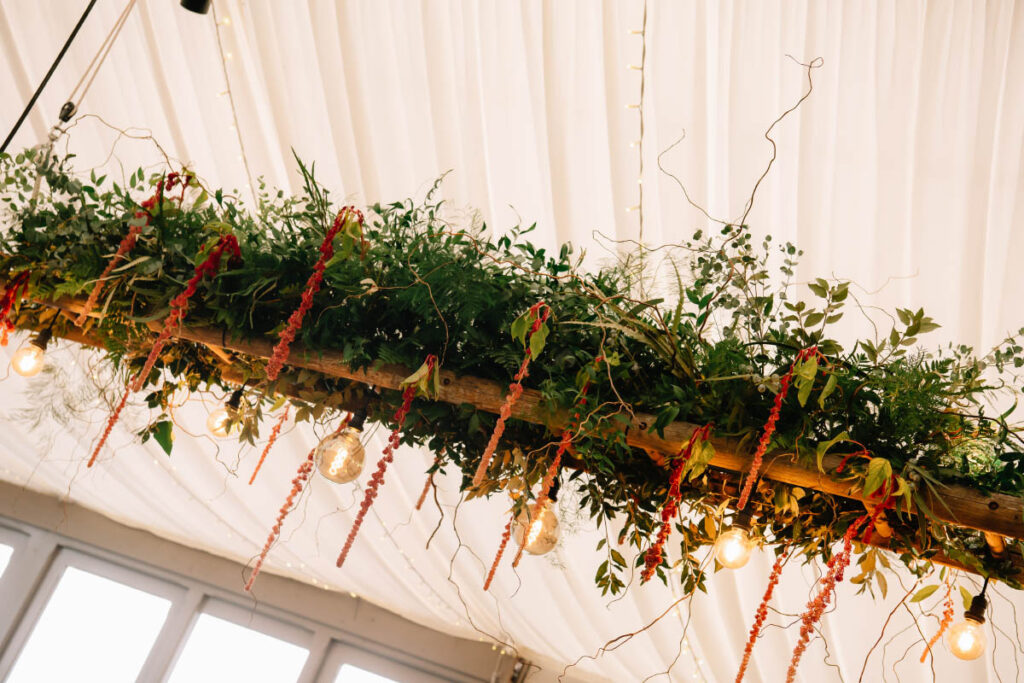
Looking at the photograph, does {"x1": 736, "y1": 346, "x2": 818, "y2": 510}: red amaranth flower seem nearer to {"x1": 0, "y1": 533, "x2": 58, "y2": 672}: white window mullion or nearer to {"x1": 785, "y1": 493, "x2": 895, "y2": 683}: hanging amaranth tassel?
{"x1": 785, "y1": 493, "x2": 895, "y2": 683}: hanging amaranth tassel

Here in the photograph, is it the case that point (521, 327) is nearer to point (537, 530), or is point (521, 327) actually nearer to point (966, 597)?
point (537, 530)

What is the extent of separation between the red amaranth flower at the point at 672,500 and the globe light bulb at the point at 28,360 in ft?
5.22

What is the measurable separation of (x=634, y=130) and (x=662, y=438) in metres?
1.02

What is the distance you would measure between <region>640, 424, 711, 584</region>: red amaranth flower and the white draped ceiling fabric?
533 mm

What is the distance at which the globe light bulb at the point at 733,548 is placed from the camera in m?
1.69

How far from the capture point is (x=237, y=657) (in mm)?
3967

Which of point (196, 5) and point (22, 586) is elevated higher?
point (196, 5)

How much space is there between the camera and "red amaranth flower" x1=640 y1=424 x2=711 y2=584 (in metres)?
1.64

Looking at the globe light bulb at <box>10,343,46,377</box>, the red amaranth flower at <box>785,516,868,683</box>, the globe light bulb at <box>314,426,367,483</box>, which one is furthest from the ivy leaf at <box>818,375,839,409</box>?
the globe light bulb at <box>10,343,46,377</box>

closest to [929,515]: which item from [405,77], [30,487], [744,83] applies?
[744,83]

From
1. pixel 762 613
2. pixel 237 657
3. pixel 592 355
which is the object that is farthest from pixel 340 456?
pixel 237 657

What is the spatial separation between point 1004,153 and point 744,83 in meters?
0.67

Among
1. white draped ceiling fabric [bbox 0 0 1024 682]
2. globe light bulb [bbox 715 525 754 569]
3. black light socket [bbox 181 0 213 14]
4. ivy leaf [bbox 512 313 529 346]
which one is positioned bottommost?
globe light bulb [bbox 715 525 754 569]

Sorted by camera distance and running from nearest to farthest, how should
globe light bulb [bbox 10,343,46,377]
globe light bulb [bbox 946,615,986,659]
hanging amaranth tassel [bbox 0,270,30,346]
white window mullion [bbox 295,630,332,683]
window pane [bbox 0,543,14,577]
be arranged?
globe light bulb [bbox 946,615,986,659] < hanging amaranth tassel [bbox 0,270,30,346] < globe light bulb [bbox 10,343,46,377] < white window mullion [bbox 295,630,332,683] < window pane [bbox 0,543,14,577]
